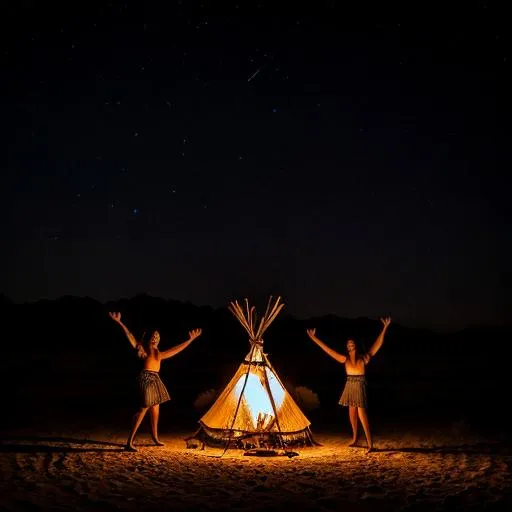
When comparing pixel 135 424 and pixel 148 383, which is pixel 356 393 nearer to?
pixel 148 383

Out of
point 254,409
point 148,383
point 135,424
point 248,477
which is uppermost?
point 148,383

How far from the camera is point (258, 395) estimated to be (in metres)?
8.38

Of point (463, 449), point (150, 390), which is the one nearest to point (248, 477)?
point (150, 390)

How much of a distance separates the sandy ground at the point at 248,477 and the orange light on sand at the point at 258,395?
2.36 feet

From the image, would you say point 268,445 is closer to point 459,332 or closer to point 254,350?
point 254,350

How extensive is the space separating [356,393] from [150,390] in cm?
275

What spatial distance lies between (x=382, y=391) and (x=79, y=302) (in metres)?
42.1

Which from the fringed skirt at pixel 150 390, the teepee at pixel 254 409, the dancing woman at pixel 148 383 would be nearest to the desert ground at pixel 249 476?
the teepee at pixel 254 409

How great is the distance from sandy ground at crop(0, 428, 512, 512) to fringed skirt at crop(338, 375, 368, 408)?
67cm

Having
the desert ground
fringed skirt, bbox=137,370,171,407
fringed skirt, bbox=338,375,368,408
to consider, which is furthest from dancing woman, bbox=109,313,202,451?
fringed skirt, bbox=338,375,368,408

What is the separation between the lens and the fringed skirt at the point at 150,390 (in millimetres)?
7562

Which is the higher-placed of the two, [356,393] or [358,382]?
[358,382]

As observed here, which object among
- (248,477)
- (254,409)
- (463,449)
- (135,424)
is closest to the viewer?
(248,477)

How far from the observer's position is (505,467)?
263 inches
